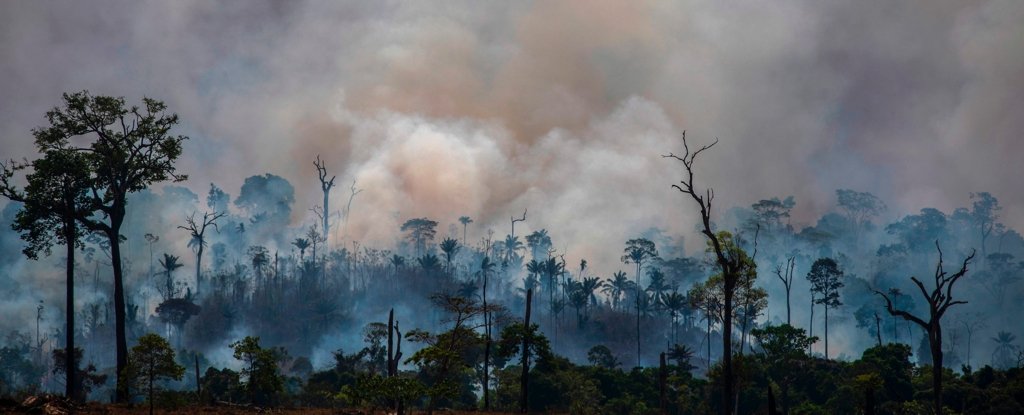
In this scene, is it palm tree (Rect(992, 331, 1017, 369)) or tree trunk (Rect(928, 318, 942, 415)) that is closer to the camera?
tree trunk (Rect(928, 318, 942, 415))

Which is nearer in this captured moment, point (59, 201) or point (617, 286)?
point (59, 201)

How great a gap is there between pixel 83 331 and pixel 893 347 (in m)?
155

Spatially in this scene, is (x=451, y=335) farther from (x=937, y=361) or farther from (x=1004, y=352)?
(x=1004, y=352)

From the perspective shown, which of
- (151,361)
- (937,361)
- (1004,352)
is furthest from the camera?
(1004,352)

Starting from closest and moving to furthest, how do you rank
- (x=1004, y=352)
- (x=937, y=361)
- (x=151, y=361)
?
(x=151, y=361)
(x=937, y=361)
(x=1004, y=352)

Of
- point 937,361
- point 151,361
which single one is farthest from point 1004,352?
point 151,361

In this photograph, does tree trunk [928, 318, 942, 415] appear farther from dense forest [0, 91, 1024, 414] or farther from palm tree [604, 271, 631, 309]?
palm tree [604, 271, 631, 309]

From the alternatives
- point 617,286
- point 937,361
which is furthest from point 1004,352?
point 937,361

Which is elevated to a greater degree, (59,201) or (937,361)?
(59,201)

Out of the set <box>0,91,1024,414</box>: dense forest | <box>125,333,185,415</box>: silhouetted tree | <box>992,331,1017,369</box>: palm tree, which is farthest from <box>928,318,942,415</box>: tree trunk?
<box>992,331,1017,369</box>: palm tree

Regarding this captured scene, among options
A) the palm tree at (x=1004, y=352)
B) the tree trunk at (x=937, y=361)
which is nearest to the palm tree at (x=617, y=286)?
the palm tree at (x=1004, y=352)

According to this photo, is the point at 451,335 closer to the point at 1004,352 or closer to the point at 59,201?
the point at 59,201

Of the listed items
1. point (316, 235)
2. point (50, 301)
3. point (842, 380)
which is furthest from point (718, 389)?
point (50, 301)

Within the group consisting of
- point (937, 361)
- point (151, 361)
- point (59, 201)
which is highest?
point (59, 201)
